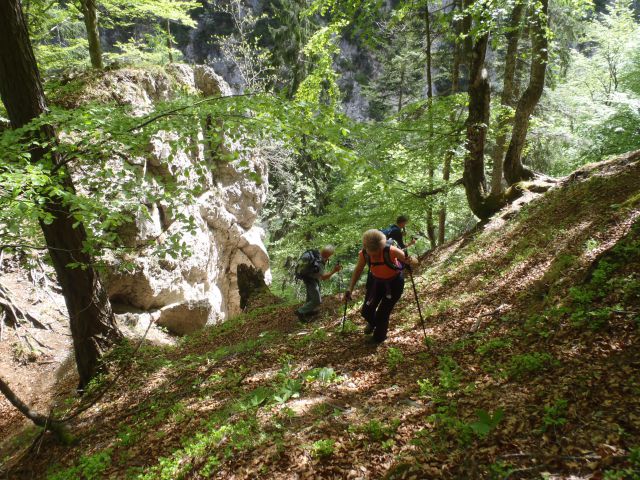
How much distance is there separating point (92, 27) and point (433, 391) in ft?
47.6

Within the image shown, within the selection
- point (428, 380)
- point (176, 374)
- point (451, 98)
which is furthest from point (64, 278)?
point (451, 98)

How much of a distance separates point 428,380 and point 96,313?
19.2 ft

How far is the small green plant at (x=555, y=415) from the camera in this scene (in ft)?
9.46

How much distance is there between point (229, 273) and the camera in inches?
762

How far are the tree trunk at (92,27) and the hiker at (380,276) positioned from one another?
11.9 meters

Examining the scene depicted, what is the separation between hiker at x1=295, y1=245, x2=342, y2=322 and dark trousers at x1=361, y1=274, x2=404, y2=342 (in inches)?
89.8

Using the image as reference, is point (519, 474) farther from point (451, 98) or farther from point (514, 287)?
point (451, 98)

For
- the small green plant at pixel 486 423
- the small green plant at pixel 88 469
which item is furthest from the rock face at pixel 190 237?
the small green plant at pixel 486 423

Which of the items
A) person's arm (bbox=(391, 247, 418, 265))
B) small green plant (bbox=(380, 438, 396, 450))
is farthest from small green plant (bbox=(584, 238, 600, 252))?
small green plant (bbox=(380, 438, 396, 450))

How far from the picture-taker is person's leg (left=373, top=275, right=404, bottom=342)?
571 centimetres

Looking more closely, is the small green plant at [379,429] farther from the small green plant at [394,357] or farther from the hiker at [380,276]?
the hiker at [380,276]

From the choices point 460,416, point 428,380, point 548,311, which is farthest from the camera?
point 548,311

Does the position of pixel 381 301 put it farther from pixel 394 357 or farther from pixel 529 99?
pixel 529 99

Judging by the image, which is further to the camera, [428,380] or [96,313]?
[96,313]
